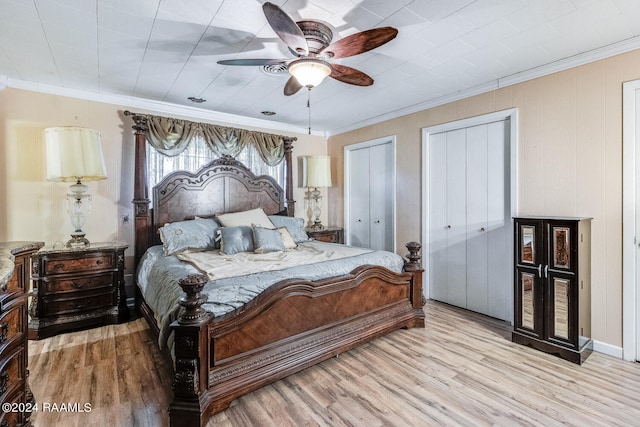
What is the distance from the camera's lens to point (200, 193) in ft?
13.0

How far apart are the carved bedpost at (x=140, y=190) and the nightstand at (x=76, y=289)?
35 centimetres

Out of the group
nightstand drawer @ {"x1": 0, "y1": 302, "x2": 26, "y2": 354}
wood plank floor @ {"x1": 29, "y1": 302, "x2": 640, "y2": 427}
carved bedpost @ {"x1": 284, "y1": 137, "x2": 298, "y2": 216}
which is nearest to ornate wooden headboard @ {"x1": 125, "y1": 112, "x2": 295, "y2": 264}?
carved bedpost @ {"x1": 284, "y1": 137, "x2": 298, "y2": 216}

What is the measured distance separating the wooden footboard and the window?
2.49 meters

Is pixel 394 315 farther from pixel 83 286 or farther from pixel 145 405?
pixel 83 286

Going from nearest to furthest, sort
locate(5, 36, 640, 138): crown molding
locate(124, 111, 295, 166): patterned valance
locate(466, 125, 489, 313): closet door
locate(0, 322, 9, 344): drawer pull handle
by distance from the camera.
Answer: locate(0, 322, 9, 344): drawer pull handle
locate(5, 36, 640, 138): crown molding
locate(466, 125, 489, 313): closet door
locate(124, 111, 295, 166): patterned valance

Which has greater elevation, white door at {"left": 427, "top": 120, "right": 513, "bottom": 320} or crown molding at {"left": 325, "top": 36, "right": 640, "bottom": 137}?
crown molding at {"left": 325, "top": 36, "right": 640, "bottom": 137}

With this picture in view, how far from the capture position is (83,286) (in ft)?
9.77

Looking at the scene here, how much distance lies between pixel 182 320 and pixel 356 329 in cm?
140

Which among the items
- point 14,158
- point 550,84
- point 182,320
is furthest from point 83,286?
point 550,84

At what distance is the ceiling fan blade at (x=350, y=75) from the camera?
7.40ft

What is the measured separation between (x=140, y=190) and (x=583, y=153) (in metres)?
4.40

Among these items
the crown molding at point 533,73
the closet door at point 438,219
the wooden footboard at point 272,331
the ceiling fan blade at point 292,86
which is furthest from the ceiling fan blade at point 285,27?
the closet door at point 438,219

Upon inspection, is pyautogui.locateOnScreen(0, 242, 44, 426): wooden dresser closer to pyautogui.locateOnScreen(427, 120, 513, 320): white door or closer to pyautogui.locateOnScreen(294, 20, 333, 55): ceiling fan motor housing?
pyautogui.locateOnScreen(294, 20, 333, 55): ceiling fan motor housing

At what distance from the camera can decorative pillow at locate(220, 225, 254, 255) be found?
10.0ft
